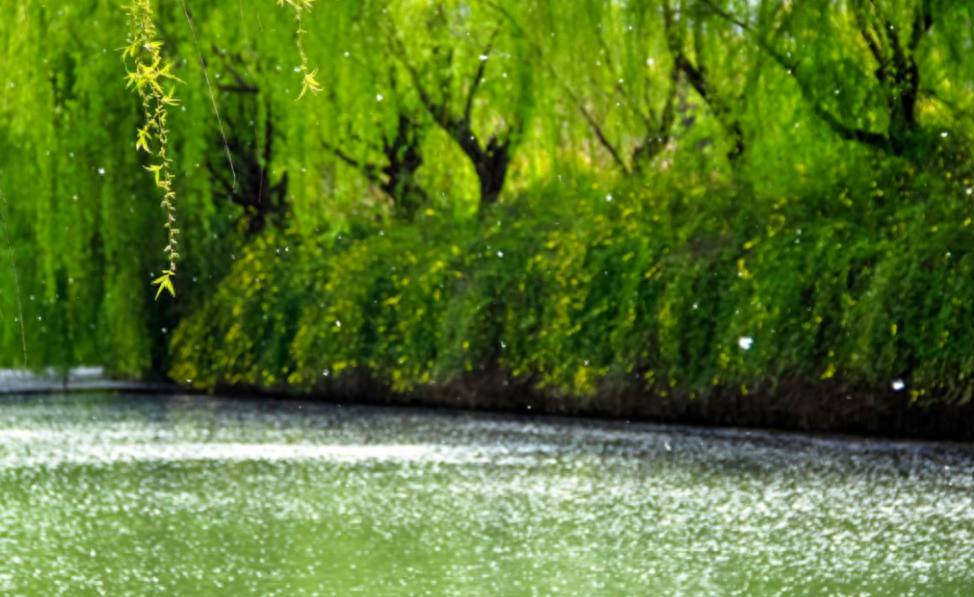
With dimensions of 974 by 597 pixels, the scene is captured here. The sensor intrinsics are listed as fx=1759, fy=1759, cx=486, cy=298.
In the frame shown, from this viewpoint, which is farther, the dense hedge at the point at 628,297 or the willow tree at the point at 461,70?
the willow tree at the point at 461,70

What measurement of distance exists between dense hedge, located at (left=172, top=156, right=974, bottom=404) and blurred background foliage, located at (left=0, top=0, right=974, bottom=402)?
0.09 ft

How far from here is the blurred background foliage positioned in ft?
43.9

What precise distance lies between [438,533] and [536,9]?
8.38 meters

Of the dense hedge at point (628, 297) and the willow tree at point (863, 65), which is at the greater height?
the willow tree at point (863, 65)

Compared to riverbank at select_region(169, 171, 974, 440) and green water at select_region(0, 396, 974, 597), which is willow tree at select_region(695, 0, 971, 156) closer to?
riverbank at select_region(169, 171, 974, 440)

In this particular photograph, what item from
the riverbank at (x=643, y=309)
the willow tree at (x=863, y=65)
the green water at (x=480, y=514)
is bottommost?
the green water at (x=480, y=514)

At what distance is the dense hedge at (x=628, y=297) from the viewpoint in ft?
42.1

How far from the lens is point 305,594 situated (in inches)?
246

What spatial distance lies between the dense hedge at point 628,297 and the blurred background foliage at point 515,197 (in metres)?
0.03

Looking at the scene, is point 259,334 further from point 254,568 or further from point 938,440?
point 254,568

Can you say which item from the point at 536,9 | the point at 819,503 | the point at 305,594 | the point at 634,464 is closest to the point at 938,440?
the point at 634,464

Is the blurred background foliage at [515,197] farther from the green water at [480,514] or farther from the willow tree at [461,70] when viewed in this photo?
the green water at [480,514]

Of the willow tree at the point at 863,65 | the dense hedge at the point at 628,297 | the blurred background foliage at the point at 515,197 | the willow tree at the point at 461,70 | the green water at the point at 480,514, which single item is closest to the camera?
the green water at the point at 480,514

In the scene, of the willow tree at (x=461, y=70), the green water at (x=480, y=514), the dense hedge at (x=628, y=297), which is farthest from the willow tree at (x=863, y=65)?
the willow tree at (x=461, y=70)
